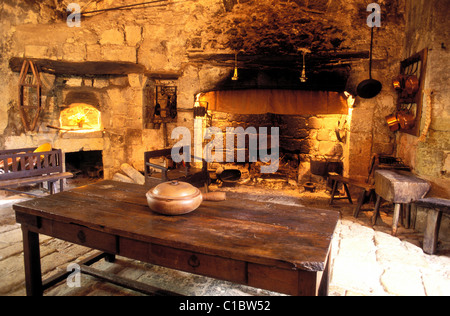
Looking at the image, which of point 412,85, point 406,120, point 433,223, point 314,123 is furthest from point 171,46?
point 433,223

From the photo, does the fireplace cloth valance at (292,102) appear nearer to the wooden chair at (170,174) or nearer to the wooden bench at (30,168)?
the wooden chair at (170,174)

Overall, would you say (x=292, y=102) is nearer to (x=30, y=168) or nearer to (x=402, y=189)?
(x=402, y=189)

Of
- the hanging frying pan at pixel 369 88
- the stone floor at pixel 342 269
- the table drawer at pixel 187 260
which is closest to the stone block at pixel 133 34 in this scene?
the stone floor at pixel 342 269

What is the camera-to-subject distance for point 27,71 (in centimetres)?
540

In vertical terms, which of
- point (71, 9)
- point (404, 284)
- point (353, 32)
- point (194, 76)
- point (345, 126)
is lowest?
point (404, 284)

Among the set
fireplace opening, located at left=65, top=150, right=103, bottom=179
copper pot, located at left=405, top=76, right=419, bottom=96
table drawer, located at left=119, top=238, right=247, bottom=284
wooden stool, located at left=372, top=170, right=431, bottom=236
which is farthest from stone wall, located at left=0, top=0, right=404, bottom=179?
table drawer, located at left=119, top=238, right=247, bottom=284

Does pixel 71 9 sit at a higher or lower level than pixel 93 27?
higher

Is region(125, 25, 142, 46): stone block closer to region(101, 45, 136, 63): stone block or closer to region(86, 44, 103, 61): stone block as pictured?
region(101, 45, 136, 63): stone block

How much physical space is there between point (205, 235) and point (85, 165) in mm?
6340

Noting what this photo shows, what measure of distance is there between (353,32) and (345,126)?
5.66 feet

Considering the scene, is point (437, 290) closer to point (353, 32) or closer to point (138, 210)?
point (138, 210)
